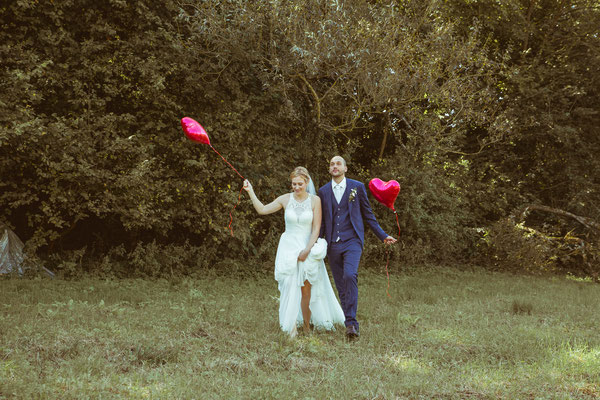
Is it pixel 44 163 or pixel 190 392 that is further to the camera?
pixel 44 163

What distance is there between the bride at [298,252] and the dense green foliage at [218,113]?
4.28 m

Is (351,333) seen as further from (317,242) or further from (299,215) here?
(299,215)

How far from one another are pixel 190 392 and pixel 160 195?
720cm

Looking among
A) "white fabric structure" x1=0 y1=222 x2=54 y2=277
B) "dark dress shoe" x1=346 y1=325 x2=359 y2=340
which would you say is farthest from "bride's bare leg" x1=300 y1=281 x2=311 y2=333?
"white fabric structure" x1=0 y1=222 x2=54 y2=277

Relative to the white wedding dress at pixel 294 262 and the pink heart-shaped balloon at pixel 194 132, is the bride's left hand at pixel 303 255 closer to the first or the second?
the white wedding dress at pixel 294 262

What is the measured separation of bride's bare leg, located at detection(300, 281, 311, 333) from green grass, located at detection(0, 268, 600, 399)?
0.79ft

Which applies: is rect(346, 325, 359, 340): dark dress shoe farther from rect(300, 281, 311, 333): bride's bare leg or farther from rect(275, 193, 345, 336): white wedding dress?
rect(275, 193, 345, 336): white wedding dress

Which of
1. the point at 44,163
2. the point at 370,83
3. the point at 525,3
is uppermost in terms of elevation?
the point at 525,3

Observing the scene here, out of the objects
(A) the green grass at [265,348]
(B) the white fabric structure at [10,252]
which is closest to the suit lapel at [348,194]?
(A) the green grass at [265,348]

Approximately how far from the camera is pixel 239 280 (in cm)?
1177

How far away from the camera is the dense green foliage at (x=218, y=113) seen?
10.4 meters

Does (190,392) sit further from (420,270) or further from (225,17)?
(420,270)

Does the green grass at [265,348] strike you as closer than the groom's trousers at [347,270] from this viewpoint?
Yes

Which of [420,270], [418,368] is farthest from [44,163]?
[420,270]
